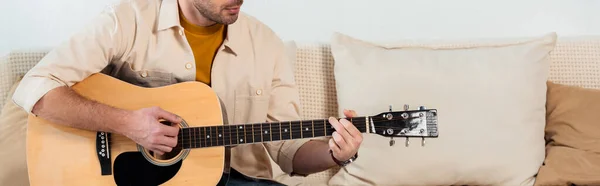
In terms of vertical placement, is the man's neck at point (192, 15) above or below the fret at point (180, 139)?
above

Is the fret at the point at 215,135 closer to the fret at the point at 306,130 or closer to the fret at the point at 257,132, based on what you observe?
the fret at the point at 257,132

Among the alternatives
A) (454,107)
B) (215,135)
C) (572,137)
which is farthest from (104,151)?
(572,137)

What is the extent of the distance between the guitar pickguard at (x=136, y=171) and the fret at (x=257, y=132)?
220 millimetres

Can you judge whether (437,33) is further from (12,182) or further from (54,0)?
(12,182)

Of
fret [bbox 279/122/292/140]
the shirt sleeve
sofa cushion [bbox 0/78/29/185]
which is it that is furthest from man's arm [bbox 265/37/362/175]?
sofa cushion [bbox 0/78/29/185]

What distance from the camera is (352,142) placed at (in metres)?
1.79

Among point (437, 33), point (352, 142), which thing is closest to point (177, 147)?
point (352, 142)

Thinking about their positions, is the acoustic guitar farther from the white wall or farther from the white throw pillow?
the white wall

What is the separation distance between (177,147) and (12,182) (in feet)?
1.49

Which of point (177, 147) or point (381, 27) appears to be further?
point (381, 27)

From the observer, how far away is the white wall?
255 cm

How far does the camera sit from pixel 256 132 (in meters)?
1.82

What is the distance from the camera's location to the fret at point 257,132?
5.97 feet

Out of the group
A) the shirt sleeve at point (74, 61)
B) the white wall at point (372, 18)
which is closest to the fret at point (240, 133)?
the shirt sleeve at point (74, 61)
